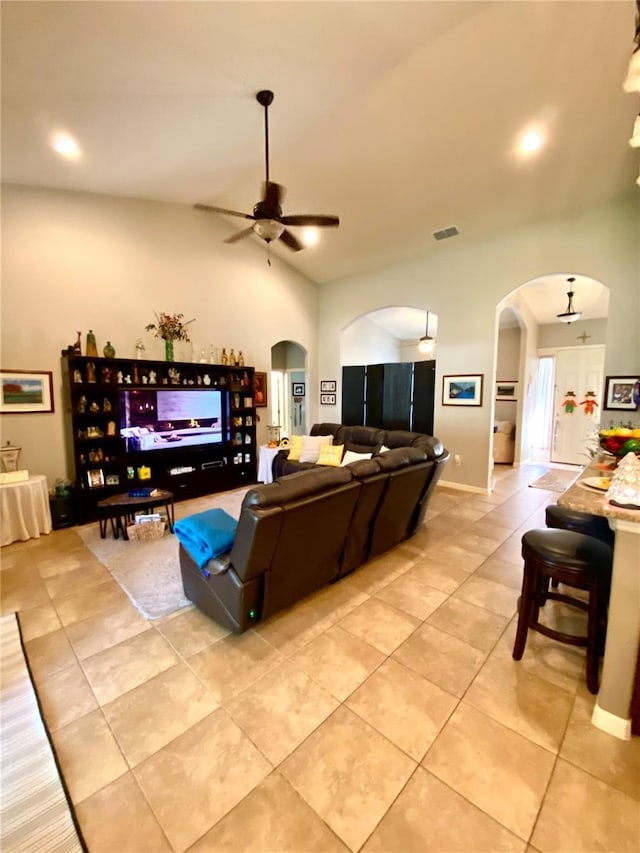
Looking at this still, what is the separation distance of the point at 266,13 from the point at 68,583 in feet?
14.3

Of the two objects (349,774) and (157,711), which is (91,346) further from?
(349,774)

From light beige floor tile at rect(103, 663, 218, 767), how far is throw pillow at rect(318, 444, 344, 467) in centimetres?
332

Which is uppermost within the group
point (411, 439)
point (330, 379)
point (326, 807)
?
point (330, 379)

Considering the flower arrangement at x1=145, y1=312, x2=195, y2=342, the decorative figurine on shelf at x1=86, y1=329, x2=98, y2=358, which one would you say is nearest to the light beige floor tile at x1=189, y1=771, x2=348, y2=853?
the decorative figurine on shelf at x1=86, y1=329, x2=98, y2=358

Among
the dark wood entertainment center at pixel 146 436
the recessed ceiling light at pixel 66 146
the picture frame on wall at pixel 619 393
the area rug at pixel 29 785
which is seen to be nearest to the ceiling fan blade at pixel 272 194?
the recessed ceiling light at pixel 66 146

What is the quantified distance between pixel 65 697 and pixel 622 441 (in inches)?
137

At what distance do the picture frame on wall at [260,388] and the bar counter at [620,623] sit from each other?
5.16 m

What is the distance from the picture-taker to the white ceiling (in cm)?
236

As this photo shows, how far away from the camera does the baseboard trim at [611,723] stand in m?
1.57

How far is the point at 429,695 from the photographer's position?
1.80m

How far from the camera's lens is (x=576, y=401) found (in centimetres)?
724

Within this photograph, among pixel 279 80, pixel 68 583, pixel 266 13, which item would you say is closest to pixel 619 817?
pixel 68 583

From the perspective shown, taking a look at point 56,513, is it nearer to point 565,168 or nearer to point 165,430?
point 165,430

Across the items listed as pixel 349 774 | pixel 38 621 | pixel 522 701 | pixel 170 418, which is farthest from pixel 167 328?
pixel 522 701
